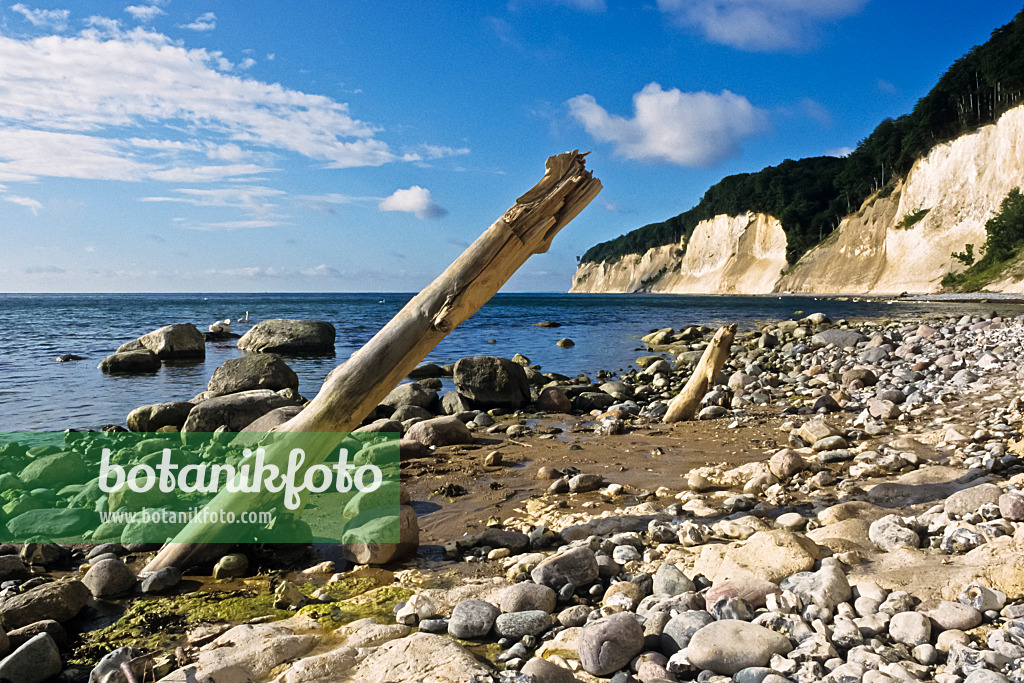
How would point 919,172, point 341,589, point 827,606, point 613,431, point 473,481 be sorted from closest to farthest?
point 827,606, point 341,589, point 473,481, point 613,431, point 919,172

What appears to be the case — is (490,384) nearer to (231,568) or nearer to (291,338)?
(231,568)

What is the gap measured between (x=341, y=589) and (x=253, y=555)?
88 centimetres

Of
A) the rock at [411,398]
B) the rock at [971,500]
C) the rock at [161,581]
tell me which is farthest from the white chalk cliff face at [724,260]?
the rock at [161,581]

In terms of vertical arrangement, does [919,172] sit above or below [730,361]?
above

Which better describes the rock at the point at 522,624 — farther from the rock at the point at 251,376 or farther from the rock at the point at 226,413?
the rock at the point at 251,376

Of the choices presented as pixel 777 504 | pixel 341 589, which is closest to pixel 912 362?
pixel 777 504

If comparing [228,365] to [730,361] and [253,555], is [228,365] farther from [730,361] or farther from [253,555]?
[730,361]

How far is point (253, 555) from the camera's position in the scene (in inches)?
159

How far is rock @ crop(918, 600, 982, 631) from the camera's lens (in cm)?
245

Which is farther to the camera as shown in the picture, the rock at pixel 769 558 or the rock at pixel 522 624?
the rock at pixel 769 558

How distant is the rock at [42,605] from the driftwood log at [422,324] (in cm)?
50

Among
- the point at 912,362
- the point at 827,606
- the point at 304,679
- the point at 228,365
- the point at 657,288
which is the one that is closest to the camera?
the point at 304,679

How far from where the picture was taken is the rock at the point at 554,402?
31.6 ft

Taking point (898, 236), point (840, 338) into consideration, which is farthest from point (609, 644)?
point (898, 236)
